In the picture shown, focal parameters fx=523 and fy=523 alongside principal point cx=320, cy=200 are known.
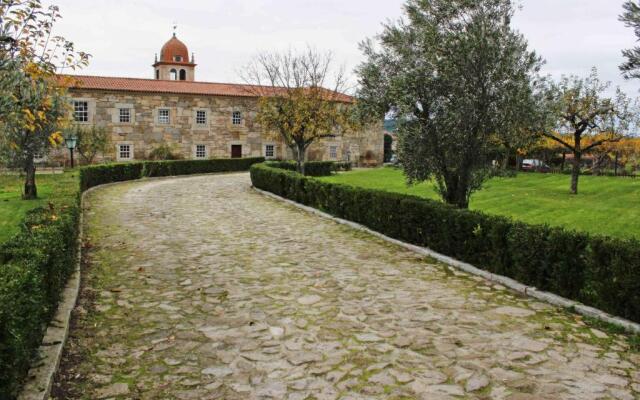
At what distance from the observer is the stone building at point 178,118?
3991 centimetres

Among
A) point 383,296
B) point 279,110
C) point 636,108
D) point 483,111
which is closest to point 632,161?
point 636,108

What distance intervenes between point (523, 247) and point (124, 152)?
37.8 meters

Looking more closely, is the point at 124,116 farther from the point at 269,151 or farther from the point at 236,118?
the point at 269,151

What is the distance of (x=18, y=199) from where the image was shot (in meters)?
17.9

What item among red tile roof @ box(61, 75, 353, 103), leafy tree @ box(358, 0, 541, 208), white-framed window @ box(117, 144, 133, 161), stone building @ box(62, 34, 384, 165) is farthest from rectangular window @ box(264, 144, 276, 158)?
leafy tree @ box(358, 0, 541, 208)

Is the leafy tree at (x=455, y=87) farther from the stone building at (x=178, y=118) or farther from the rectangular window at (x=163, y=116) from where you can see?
the rectangular window at (x=163, y=116)

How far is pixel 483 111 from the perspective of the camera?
11.3 m

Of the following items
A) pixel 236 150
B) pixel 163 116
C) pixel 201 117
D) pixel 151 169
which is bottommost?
pixel 151 169

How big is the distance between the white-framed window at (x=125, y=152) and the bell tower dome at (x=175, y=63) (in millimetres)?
20819

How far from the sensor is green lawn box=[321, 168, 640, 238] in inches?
603

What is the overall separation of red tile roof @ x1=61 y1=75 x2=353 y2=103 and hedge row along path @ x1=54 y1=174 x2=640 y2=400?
3080cm

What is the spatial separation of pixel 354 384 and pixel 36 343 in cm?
313

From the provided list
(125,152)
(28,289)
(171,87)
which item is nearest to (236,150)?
(171,87)

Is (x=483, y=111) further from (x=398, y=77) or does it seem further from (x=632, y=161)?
(x=632, y=161)
